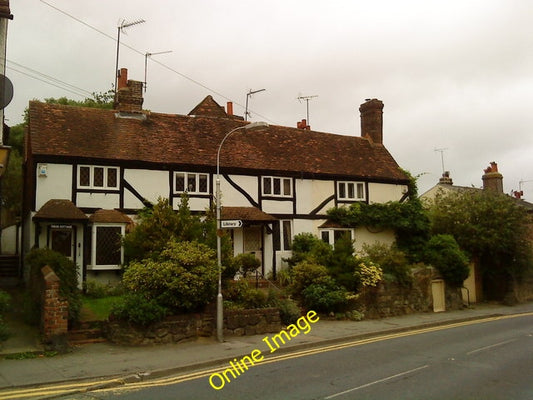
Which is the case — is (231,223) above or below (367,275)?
above

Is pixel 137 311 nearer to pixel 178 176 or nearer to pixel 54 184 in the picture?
pixel 54 184

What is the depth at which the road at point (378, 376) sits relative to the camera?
865 centimetres

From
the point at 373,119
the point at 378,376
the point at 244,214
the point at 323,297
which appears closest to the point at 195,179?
the point at 244,214

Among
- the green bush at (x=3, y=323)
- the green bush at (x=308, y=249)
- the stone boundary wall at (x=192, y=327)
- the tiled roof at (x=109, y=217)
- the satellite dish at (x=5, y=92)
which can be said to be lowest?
the stone boundary wall at (x=192, y=327)

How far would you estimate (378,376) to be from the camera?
9.87m

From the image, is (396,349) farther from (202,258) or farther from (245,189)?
(245,189)

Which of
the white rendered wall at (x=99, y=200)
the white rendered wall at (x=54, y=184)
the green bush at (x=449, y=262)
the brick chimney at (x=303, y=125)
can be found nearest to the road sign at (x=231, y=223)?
the white rendered wall at (x=99, y=200)

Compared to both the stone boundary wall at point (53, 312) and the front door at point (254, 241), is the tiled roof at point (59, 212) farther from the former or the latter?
the front door at point (254, 241)

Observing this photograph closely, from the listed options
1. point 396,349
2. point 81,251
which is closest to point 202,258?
point 396,349

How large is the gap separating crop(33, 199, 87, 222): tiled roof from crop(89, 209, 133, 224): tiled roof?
0.65 m

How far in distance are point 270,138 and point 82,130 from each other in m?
9.82

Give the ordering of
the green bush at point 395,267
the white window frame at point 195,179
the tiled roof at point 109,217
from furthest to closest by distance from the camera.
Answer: the white window frame at point 195,179, the green bush at point 395,267, the tiled roof at point 109,217

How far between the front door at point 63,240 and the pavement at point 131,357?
6.30 m

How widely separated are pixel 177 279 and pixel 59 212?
730 cm
